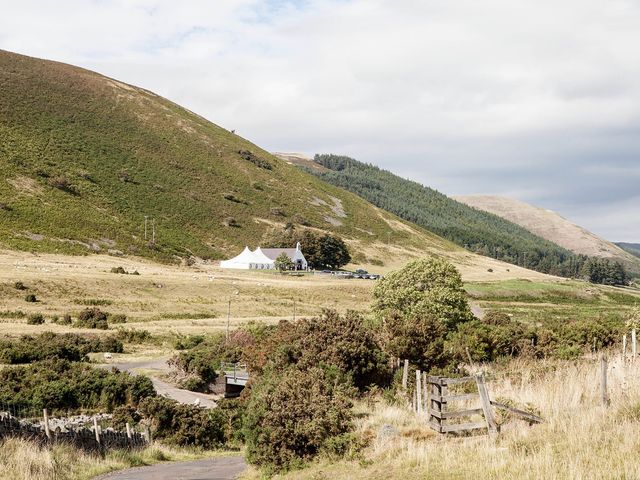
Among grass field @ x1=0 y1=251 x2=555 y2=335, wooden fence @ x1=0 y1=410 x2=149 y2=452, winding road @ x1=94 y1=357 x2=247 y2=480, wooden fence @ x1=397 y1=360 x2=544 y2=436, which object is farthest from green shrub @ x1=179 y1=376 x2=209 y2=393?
wooden fence @ x1=397 y1=360 x2=544 y2=436

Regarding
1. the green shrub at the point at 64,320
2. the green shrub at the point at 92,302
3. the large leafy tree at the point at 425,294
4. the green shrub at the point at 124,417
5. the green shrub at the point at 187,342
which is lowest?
the green shrub at the point at 124,417

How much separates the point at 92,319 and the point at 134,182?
8360 centimetres

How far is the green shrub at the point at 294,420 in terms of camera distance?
55.4 ft

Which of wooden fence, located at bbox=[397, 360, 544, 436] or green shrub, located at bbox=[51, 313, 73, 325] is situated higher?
wooden fence, located at bbox=[397, 360, 544, 436]

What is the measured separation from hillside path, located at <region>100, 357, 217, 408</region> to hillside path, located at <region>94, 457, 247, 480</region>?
38.9 feet

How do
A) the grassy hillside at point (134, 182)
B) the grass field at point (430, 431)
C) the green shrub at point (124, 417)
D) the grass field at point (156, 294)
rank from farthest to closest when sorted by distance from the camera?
the grassy hillside at point (134, 182) < the grass field at point (156, 294) < the green shrub at point (124, 417) < the grass field at point (430, 431)

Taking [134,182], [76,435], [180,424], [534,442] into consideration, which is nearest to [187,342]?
[180,424]

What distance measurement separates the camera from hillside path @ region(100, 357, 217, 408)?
36500 mm

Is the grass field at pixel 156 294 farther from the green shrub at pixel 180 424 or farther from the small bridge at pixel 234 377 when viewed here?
the green shrub at pixel 180 424

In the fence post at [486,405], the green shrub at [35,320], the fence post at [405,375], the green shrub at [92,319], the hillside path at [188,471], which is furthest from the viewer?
the green shrub at [92,319]

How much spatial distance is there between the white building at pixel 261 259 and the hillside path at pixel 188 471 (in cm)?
→ 9002

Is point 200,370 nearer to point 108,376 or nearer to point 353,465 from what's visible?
point 108,376

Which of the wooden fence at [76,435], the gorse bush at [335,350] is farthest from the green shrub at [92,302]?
the gorse bush at [335,350]

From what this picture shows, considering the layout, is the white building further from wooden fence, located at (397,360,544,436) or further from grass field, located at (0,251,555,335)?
wooden fence, located at (397,360,544,436)
